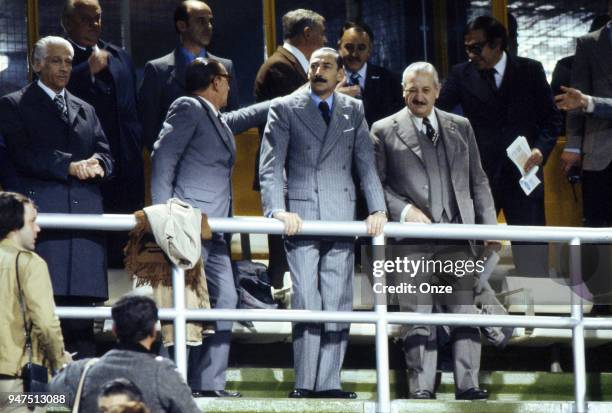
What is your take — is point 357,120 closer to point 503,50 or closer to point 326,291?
point 326,291

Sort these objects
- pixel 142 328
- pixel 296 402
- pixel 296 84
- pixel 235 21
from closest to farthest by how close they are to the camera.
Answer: pixel 142 328 → pixel 296 402 → pixel 296 84 → pixel 235 21

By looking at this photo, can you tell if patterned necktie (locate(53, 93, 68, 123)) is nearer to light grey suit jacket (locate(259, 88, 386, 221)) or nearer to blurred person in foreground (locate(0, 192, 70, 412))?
light grey suit jacket (locate(259, 88, 386, 221))

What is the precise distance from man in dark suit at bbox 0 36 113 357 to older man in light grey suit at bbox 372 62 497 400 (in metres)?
1.59

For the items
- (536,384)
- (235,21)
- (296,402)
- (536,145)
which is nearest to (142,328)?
(296,402)

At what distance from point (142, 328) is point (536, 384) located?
3701mm

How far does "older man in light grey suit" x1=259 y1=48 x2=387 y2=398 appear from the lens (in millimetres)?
9867

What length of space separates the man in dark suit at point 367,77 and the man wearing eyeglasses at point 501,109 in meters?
0.32

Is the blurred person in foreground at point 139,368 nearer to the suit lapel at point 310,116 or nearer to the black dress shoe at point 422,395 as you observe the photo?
the black dress shoe at point 422,395

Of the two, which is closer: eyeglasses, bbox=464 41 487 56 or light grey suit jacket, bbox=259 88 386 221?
light grey suit jacket, bbox=259 88 386 221

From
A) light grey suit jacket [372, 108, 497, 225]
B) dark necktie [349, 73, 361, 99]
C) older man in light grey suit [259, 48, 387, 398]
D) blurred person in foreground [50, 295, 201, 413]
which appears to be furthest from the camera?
dark necktie [349, 73, 361, 99]

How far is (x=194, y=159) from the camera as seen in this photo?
Result: 33.0 feet

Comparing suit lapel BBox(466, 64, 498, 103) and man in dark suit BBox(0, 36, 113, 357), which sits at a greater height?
suit lapel BBox(466, 64, 498, 103)

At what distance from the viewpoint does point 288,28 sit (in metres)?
11.2

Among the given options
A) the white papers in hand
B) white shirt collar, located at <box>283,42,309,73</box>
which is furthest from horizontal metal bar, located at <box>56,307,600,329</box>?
white shirt collar, located at <box>283,42,309,73</box>
